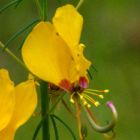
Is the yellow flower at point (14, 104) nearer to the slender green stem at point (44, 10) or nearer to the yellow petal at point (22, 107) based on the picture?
the yellow petal at point (22, 107)

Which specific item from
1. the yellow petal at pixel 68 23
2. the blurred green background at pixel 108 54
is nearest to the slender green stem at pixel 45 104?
the yellow petal at pixel 68 23

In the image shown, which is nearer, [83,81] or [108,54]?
[83,81]

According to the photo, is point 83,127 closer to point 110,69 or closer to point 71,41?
point 71,41

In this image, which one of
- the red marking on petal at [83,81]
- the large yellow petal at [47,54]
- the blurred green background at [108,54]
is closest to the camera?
the large yellow petal at [47,54]

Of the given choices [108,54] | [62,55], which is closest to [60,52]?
[62,55]

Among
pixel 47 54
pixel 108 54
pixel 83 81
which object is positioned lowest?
pixel 108 54

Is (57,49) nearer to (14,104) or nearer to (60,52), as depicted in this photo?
(60,52)

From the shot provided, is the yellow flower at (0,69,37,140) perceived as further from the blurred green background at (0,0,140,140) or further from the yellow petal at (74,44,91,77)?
the blurred green background at (0,0,140,140)
